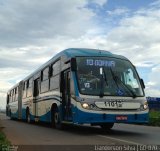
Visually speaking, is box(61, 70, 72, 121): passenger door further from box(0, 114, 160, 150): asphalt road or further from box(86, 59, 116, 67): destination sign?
box(86, 59, 116, 67): destination sign

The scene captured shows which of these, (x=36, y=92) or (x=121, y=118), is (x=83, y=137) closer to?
(x=121, y=118)

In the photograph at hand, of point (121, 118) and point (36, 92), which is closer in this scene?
point (121, 118)

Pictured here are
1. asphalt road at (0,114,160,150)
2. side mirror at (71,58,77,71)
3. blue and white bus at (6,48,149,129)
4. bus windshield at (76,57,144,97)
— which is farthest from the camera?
side mirror at (71,58,77,71)

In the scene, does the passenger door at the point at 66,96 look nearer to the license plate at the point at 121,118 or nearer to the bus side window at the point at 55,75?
the bus side window at the point at 55,75

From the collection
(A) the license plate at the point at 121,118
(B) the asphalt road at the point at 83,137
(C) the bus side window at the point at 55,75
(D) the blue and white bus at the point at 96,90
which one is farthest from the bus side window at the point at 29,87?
(A) the license plate at the point at 121,118

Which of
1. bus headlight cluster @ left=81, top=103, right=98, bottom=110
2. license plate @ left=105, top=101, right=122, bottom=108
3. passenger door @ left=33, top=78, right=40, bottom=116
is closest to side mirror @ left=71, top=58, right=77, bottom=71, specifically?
bus headlight cluster @ left=81, top=103, right=98, bottom=110

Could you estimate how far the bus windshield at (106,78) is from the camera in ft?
49.7

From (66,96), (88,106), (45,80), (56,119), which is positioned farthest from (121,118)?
(45,80)

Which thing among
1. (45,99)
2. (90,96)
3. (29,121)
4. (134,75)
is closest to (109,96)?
(90,96)

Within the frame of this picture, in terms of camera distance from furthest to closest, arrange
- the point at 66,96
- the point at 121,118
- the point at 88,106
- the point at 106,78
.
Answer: the point at 66,96, the point at 106,78, the point at 121,118, the point at 88,106

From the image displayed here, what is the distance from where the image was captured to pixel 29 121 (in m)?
27.2

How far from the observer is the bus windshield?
15141mm

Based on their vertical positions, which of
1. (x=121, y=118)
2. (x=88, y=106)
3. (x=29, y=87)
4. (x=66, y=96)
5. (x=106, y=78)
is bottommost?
(x=121, y=118)

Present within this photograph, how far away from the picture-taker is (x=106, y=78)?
607 inches
